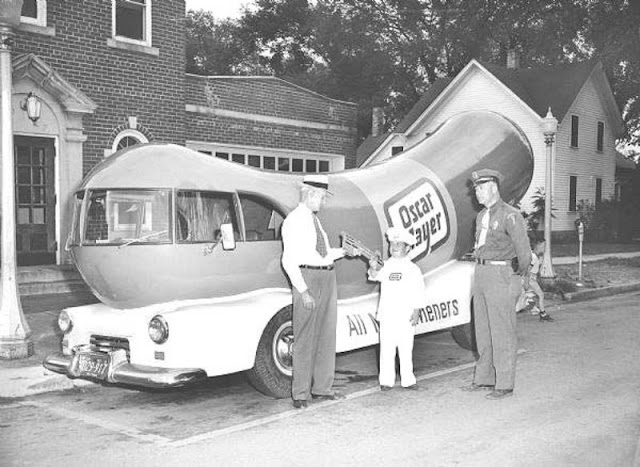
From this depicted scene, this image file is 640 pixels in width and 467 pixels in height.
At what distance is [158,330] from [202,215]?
3.90 ft

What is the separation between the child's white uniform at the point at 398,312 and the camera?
7027mm

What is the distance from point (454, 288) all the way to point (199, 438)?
409cm

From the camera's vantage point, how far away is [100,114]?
47.4ft

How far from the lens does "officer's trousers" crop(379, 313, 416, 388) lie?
7.05 metres

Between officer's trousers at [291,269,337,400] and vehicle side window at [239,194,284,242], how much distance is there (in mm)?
974

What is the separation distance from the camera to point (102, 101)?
1451cm

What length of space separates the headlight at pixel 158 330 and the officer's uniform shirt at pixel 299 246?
1.11m

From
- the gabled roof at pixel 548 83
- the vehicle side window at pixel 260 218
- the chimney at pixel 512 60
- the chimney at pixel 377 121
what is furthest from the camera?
the chimney at pixel 377 121

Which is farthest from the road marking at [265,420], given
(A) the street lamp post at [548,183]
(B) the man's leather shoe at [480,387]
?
(A) the street lamp post at [548,183]

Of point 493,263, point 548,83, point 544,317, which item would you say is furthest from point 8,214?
point 548,83

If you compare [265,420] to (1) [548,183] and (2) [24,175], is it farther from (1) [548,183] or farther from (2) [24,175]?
(1) [548,183]

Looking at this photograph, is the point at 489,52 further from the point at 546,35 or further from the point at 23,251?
the point at 23,251

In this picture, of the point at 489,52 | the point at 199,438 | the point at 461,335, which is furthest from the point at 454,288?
the point at 489,52

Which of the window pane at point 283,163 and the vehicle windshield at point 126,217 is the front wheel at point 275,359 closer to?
the vehicle windshield at point 126,217
